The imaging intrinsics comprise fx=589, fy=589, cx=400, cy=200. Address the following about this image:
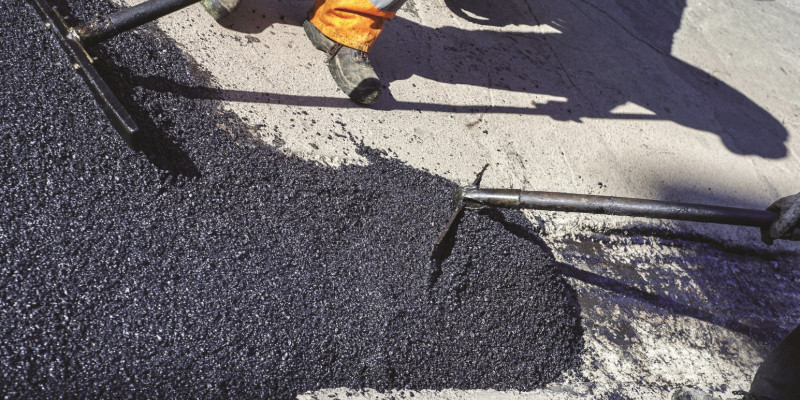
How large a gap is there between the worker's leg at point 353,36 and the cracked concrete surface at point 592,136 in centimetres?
7

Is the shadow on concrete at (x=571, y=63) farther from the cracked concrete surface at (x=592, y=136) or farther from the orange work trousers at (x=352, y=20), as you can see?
the orange work trousers at (x=352, y=20)

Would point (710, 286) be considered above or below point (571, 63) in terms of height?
below

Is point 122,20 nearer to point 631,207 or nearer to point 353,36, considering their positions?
point 353,36

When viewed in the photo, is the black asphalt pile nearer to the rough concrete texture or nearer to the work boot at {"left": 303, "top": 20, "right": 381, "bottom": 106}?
the rough concrete texture

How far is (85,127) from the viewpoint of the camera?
5.47ft

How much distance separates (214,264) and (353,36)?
1154 mm

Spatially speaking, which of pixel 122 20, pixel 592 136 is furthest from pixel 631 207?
pixel 122 20

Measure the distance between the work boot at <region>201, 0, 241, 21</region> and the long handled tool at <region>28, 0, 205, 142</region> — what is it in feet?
1.60

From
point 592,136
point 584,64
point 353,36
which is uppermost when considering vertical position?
point 353,36

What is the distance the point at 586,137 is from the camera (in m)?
2.81

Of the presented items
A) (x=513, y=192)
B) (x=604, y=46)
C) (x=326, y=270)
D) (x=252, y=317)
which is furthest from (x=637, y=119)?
(x=252, y=317)

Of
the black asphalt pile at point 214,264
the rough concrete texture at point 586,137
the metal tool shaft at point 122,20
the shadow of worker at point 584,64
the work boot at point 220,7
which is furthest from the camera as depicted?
the shadow of worker at point 584,64

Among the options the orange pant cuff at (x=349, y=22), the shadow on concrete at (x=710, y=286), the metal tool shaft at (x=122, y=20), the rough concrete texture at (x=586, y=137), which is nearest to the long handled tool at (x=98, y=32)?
the metal tool shaft at (x=122, y=20)

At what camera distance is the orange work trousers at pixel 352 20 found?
229 cm
